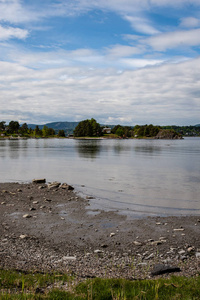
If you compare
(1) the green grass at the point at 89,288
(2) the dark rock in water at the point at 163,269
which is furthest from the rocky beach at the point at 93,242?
(1) the green grass at the point at 89,288

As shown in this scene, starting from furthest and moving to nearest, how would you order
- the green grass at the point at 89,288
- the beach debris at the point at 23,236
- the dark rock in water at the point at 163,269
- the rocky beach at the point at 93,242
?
the beach debris at the point at 23,236
the rocky beach at the point at 93,242
the dark rock in water at the point at 163,269
the green grass at the point at 89,288

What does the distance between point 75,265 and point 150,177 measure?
97.5 feet

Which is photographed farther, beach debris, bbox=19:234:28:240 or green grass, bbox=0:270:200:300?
beach debris, bbox=19:234:28:240

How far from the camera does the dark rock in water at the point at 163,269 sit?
426 inches

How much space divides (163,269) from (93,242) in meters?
4.61

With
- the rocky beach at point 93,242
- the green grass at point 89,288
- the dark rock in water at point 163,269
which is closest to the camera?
the green grass at point 89,288

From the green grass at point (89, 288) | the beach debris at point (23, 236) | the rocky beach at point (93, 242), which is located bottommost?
the rocky beach at point (93, 242)

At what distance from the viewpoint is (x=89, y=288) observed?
8742 millimetres

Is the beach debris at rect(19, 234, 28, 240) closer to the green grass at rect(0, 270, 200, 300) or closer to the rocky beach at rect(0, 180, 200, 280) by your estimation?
the rocky beach at rect(0, 180, 200, 280)

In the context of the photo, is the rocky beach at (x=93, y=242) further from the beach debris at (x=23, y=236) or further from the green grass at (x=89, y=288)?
the green grass at (x=89, y=288)

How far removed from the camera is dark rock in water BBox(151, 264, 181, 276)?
35.5 feet

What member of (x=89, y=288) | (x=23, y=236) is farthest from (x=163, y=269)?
(x=23, y=236)

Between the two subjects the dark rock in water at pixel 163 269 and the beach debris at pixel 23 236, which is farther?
the beach debris at pixel 23 236

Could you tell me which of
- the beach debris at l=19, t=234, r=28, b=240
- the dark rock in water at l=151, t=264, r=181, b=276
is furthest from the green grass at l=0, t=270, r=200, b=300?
A: the beach debris at l=19, t=234, r=28, b=240
